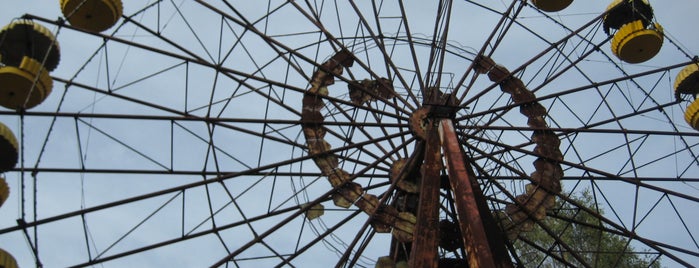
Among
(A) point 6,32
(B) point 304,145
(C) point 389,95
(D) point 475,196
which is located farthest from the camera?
(C) point 389,95

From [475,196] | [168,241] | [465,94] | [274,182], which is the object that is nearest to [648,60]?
[465,94]

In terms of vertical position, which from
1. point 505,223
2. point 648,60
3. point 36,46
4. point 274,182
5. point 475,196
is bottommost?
point 475,196

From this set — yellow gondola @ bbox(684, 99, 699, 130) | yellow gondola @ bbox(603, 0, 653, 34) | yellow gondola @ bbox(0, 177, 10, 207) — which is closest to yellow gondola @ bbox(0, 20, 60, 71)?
yellow gondola @ bbox(0, 177, 10, 207)

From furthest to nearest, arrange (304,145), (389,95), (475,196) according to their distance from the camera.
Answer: (389,95), (304,145), (475,196)

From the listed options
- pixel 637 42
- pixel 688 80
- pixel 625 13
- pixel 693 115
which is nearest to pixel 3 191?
pixel 637 42

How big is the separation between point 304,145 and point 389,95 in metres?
3.10

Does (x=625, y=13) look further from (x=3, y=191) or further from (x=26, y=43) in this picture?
(x=3, y=191)

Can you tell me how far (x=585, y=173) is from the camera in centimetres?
2006

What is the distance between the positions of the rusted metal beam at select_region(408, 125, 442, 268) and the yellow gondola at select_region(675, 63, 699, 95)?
26.1 ft

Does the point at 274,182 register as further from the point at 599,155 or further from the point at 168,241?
the point at 599,155

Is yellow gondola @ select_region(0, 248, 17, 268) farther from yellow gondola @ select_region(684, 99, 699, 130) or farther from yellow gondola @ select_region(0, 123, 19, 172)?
yellow gondola @ select_region(684, 99, 699, 130)

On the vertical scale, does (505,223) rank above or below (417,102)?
below

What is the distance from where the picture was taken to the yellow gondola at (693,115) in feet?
65.5

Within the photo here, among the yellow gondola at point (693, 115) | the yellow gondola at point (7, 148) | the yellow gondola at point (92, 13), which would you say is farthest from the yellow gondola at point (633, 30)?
the yellow gondola at point (7, 148)
